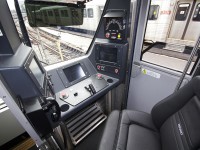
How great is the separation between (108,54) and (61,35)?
66 centimetres

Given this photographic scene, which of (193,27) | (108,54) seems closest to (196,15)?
(193,27)

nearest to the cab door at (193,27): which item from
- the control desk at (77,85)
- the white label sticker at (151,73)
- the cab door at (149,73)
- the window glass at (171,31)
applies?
the window glass at (171,31)

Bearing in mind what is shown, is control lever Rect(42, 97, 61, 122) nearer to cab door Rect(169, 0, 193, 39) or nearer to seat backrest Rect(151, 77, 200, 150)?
seat backrest Rect(151, 77, 200, 150)

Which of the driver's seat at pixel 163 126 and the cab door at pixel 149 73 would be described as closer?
the driver's seat at pixel 163 126

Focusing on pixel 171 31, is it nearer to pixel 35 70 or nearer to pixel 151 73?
pixel 151 73

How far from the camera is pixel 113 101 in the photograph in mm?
2020

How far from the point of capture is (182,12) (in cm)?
231

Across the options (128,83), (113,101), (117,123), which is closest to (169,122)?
(117,123)

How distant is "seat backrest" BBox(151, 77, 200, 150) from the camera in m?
0.76

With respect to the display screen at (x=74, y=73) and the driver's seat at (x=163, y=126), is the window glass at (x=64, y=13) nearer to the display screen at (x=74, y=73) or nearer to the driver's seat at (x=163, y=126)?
the display screen at (x=74, y=73)

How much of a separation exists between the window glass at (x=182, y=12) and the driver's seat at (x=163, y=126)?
82.6 inches

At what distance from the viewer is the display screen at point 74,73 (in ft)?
4.93

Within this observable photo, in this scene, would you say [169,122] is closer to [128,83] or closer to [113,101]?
[128,83]

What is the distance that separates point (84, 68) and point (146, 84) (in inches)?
33.7
